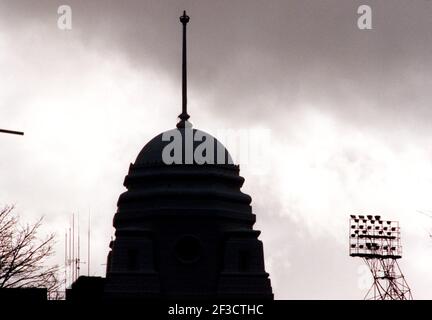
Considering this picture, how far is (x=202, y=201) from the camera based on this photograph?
144625 millimetres

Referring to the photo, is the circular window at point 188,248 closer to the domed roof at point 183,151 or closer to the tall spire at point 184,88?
Answer: the domed roof at point 183,151

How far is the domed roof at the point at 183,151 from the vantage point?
144 metres

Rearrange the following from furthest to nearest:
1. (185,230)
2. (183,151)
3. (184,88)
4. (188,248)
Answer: (184,88), (183,151), (185,230), (188,248)

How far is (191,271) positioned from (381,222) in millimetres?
21592

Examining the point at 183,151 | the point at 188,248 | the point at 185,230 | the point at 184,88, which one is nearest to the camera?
the point at 188,248

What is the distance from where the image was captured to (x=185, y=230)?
467 feet

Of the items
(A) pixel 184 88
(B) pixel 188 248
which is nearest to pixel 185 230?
(B) pixel 188 248

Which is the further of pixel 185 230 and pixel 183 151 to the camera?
pixel 183 151

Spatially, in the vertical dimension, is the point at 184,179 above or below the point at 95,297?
above

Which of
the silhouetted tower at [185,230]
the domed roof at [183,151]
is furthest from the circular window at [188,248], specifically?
the domed roof at [183,151]

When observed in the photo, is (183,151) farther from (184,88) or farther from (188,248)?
(188,248)

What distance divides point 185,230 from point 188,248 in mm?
1553
